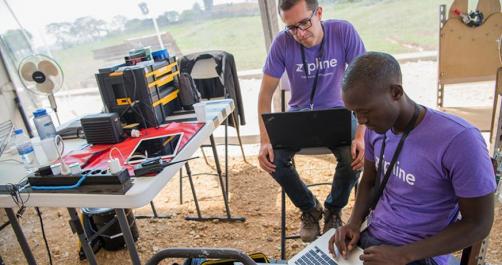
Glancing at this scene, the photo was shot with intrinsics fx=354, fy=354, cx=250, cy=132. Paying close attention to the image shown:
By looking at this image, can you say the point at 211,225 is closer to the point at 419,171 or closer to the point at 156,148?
the point at 156,148

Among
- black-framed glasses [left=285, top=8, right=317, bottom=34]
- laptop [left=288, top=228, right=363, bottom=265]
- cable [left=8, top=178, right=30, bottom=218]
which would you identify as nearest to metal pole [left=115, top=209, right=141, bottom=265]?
cable [left=8, top=178, right=30, bottom=218]

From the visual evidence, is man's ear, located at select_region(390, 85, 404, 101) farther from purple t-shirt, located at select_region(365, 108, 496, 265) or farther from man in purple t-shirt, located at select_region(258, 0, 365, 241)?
man in purple t-shirt, located at select_region(258, 0, 365, 241)

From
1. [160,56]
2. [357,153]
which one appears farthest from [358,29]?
[160,56]

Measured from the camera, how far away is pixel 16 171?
1.52m

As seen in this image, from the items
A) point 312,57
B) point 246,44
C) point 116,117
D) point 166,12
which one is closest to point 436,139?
point 312,57

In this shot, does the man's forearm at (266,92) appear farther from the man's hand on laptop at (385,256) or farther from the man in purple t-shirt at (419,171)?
the man's hand on laptop at (385,256)

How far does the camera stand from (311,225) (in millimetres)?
1834

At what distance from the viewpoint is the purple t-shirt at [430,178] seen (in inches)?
34.8

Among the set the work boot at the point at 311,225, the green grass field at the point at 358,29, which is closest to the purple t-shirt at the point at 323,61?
the work boot at the point at 311,225

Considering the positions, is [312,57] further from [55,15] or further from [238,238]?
[55,15]

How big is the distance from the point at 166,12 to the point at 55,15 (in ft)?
3.66

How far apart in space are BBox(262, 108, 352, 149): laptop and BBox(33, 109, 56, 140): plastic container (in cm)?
107

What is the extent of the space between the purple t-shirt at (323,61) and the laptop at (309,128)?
286mm

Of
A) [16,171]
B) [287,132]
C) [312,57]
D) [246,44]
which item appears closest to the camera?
[16,171]
